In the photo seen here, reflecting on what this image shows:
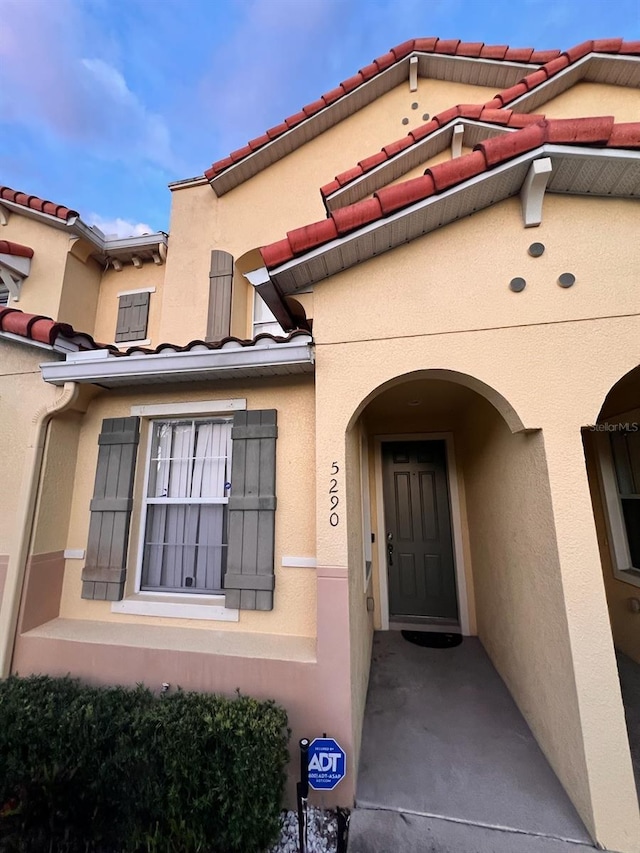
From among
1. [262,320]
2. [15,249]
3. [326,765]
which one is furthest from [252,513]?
[15,249]

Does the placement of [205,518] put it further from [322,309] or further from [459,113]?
[459,113]

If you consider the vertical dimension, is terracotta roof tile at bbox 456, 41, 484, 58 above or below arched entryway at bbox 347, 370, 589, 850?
above

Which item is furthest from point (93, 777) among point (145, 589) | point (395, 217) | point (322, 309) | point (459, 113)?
point (459, 113)

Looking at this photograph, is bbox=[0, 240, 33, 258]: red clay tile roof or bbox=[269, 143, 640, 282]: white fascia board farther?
bbox=[0, 240, 33, 258]: red clay tile roof

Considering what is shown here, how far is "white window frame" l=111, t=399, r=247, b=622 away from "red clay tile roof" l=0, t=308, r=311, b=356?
58cm

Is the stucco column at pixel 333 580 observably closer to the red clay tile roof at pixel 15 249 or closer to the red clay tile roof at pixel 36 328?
the red clay tile roof at pixel 36 328

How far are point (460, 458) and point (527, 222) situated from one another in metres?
3.46

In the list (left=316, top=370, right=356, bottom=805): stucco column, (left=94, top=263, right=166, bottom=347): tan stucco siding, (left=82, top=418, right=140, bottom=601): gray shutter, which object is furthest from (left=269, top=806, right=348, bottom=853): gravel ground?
(left=94, top=263, right=166, bottom=347): tan stucco siding

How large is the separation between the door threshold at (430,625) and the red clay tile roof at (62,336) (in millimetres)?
4719

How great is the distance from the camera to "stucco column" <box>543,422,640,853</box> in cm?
221

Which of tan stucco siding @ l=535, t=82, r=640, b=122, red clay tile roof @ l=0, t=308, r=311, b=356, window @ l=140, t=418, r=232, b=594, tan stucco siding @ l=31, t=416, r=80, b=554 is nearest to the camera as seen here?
red clay tile roof @ l=0, t=308, r=311, b=356

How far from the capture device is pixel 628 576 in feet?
14.0

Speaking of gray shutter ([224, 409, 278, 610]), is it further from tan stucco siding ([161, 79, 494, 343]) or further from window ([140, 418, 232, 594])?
tan stucco siding ([161, 79, 494, 343])

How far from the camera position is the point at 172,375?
3.39m
